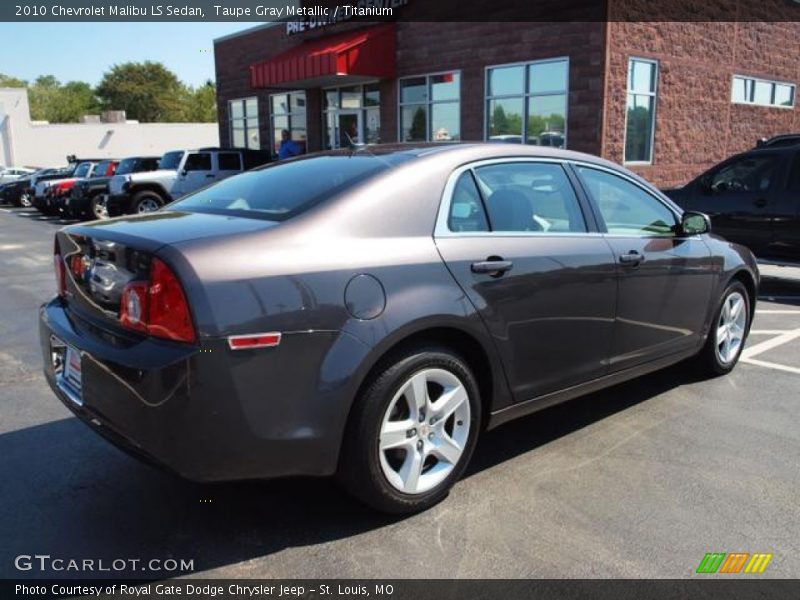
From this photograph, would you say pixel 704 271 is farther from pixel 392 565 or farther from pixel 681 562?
pixel 392 565

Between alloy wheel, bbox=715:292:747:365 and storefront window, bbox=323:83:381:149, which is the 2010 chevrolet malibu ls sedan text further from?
storefront window, bbox=323:83:381:149

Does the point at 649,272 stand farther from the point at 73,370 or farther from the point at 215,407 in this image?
the point at 73,370

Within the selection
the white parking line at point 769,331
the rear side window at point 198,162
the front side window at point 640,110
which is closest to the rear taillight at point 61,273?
the white parking line at point 769,331

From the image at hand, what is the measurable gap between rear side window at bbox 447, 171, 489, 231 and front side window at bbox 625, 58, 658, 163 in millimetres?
12166

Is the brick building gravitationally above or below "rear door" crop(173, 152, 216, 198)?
above

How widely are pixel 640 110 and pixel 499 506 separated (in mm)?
13480

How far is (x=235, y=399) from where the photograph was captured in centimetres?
266

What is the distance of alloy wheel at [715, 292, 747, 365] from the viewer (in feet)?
17.0

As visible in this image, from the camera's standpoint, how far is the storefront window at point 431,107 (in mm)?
16969

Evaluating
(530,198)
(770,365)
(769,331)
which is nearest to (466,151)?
(530,198)

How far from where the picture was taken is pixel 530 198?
12.6 ft

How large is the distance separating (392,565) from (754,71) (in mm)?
19195

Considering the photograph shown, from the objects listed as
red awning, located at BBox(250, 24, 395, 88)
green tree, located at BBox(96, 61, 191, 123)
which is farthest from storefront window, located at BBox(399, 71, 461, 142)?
green tree, located at BBox(96, 61, 191, 123)

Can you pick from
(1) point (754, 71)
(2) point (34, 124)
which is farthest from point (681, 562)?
(2) point (34, 124)
